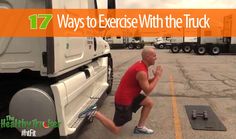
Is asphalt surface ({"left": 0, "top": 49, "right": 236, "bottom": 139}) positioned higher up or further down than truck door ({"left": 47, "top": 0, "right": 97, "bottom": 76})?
further down

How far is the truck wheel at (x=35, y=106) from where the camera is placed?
3.99 metres

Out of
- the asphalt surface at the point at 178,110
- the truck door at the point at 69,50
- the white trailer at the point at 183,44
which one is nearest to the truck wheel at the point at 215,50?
the white trailer at the point at 183,44

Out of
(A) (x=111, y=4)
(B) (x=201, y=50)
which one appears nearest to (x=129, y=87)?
(A) (x=111, y=4)

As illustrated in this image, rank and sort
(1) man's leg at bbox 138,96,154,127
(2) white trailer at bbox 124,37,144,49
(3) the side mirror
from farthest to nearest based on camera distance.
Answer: (2) white trailer at bbox 124,37,144,49
(3) the side mirror
(1) man's leg at bbox 138,96,154,127

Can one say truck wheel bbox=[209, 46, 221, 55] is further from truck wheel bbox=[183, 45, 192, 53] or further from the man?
the man

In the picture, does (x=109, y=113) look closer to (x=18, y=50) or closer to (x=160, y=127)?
(x=160, y=127)

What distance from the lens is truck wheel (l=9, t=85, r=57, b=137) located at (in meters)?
3.99

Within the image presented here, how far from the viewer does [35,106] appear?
13.1 ft

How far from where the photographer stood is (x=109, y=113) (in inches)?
294

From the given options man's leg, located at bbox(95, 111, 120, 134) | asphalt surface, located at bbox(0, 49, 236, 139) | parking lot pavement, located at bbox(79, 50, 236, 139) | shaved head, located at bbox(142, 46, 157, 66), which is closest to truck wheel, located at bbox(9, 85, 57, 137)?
asphalt surface, located at bbox(0, 49, 236, 139)

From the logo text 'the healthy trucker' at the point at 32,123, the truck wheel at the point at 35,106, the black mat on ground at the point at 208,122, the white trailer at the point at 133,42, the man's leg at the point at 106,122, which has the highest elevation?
the white trailer at the point at 133,42

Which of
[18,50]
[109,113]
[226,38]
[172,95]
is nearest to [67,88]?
[18,50]

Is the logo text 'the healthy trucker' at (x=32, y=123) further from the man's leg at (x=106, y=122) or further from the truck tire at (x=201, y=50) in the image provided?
the truck tire at (x=201, y=50)

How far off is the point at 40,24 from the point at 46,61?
1.54ft
